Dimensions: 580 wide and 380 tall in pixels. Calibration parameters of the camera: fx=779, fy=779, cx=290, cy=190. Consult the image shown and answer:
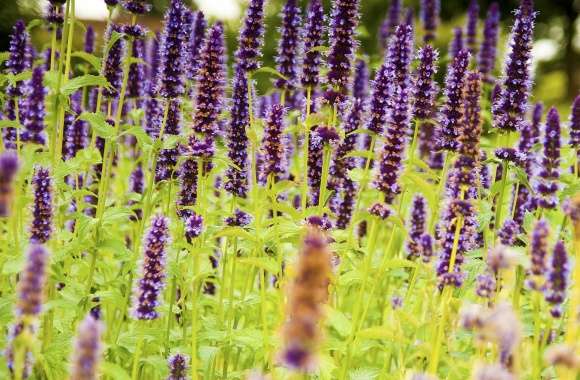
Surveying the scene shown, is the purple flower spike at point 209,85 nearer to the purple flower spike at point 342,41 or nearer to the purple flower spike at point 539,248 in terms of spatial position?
the purple flower spike at point 342,41

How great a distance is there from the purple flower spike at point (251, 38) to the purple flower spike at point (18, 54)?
158 centimetres

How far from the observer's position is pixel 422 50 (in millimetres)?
4336

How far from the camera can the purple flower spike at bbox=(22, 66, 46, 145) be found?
13.0 ft

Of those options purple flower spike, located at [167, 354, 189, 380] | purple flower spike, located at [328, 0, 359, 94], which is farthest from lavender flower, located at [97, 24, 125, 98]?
purple flower spike, located at [167, 354, 189, 380]

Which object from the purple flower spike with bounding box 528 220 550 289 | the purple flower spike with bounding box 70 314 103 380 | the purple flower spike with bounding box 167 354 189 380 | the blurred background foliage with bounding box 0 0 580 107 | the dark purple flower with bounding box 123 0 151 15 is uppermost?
the blurred background foliage with bounding box 0 0 580 107

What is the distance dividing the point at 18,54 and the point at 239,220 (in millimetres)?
1997

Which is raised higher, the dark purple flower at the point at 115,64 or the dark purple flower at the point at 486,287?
the dark purple flower at the point at 115,64

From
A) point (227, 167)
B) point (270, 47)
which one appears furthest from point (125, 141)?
point (270, 47)

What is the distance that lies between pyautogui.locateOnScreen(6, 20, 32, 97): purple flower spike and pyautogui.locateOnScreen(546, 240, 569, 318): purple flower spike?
3.81 metres

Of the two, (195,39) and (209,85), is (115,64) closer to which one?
(195,39)

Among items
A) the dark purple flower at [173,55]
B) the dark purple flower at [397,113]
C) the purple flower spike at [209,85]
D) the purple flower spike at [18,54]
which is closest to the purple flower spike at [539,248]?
the dark purple flower at [397,113]

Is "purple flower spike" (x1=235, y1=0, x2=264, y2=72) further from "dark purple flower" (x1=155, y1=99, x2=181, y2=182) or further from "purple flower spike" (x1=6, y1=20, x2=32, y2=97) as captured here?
"purple flower spike" (x1=6, y1=20, x2=32, y2=97)

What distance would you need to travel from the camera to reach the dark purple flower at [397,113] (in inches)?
140

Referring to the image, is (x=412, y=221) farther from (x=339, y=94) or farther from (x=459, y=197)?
(x=459, y=197)
